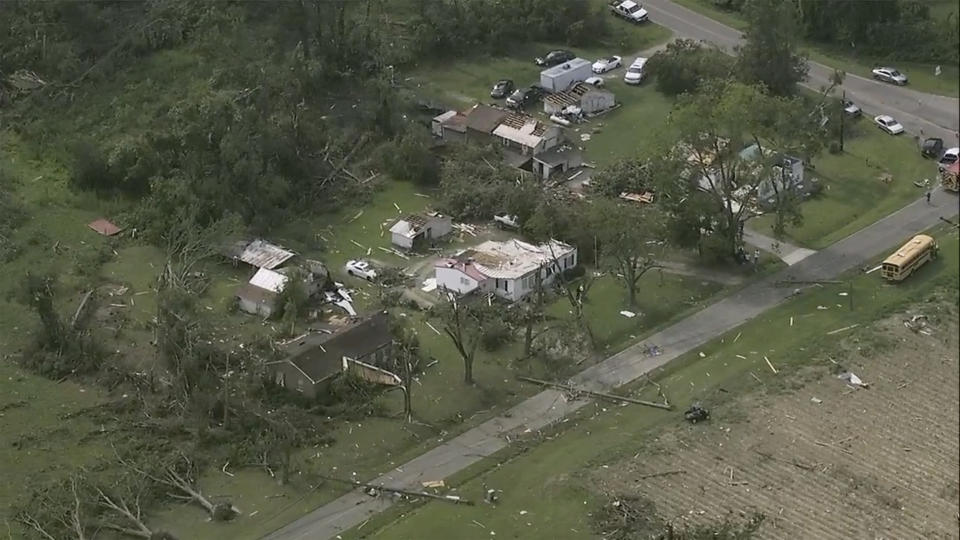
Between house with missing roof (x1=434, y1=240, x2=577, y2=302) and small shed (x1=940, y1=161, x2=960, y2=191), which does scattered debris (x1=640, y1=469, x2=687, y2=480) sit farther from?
small shed (x1=940, y1=161, x2=960, y2=191)

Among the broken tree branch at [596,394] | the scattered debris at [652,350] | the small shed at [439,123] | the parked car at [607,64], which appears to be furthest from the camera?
the parked car at [607,64]

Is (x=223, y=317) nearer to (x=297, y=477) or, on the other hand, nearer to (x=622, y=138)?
(x=297, y=477)

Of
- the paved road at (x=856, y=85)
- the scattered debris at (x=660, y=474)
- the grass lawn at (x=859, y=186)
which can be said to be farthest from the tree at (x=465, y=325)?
the paved road at (x=856, y=85)

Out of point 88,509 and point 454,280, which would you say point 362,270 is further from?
point 88,509

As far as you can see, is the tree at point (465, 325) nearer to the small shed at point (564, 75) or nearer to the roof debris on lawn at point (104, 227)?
the roof debris on lawn at point (104, 227)

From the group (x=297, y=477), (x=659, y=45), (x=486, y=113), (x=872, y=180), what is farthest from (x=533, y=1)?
(x=297, y=477)

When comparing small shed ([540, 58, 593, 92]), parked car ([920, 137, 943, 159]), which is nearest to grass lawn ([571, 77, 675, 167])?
small shed ([540, 58, 593, 92])
